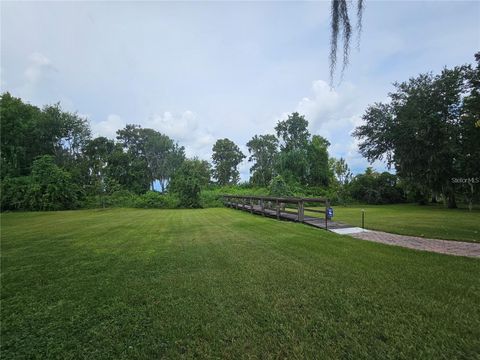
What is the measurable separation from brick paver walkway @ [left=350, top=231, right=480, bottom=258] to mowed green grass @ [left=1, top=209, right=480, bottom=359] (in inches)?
29.7

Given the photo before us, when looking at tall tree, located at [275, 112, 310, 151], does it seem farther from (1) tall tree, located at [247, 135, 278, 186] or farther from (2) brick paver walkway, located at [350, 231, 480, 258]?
(2) brick paver walkway, located at [350, 231, 480, 258]

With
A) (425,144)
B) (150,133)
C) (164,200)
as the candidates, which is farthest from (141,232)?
(150,133)

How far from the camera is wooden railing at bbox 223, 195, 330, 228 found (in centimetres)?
944

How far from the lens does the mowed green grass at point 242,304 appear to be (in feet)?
7.11

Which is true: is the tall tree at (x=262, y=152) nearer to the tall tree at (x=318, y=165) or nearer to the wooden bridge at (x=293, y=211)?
the tall tree at (x=318, y=165)

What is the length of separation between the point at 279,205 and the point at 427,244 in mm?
5838

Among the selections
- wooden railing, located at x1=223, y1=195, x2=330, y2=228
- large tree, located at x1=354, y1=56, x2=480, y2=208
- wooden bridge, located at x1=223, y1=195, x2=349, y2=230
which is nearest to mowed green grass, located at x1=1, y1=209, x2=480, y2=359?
wooden bridge, located at x1=223, y1=195, x2=349, y2=230

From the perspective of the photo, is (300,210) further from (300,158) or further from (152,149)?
(152,149)

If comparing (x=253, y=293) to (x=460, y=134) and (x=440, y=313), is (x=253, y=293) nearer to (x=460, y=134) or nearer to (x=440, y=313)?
(x=440, y=313)

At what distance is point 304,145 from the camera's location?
3709cm

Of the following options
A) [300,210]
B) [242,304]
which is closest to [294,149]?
[300,210]

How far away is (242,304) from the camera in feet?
9.68

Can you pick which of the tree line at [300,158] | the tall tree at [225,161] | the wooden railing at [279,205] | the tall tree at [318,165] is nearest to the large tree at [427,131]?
the tree line at [300,158]

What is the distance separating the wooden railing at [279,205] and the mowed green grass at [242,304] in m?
4.06
